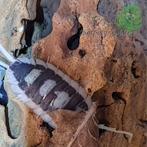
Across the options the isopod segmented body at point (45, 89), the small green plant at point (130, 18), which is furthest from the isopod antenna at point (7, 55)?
the small green plant at point (130, 18)

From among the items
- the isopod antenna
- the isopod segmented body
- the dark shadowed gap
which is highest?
the isopod antenna

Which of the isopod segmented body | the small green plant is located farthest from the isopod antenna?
the small green plant

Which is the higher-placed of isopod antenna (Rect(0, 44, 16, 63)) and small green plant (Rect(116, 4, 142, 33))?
isopod antenna (Rect(0, 44, 16, 63))

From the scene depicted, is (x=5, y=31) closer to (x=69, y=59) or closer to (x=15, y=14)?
(x=15, y=14)

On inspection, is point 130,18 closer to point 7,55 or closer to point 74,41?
point 74,41

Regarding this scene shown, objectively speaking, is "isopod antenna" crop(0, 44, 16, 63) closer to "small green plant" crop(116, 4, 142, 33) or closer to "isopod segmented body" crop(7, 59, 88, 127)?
"isopod segmented body" crop(7, 59, 88, 127)

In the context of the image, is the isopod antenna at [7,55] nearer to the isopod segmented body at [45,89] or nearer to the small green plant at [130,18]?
the isopod segmented body at [45,89]

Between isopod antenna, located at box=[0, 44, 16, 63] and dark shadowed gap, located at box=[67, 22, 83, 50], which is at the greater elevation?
isopod antenna, located at box=[0, 44, 16, 63]

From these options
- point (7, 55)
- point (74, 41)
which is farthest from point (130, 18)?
point (7, 55)
